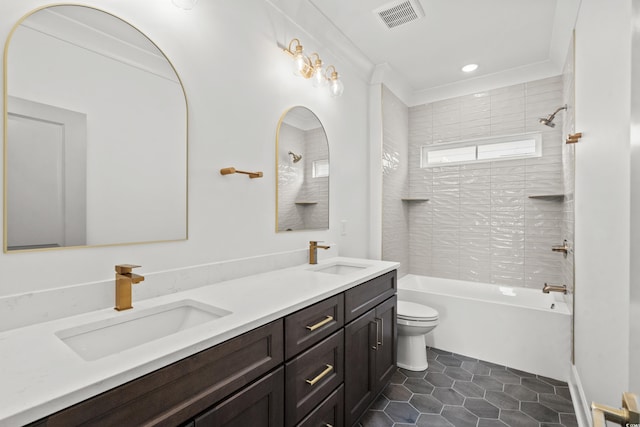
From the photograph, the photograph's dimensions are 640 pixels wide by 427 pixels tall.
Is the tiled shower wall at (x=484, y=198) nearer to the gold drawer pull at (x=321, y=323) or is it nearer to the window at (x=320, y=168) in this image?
the window at (x=320, y=168)

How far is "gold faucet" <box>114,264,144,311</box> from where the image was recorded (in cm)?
113

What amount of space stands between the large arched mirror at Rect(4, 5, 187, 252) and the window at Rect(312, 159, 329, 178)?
1.05 metres

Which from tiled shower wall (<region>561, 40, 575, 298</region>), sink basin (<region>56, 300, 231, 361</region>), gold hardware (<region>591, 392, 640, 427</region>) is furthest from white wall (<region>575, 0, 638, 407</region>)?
sink basin (<region>56, 300, 231, 361</region>)

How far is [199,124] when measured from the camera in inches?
59.8

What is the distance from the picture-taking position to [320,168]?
2.37 meters

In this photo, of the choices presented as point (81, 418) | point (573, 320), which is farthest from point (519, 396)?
point (81, 418)

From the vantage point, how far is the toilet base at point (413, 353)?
246 centimetres

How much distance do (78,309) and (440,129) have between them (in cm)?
352

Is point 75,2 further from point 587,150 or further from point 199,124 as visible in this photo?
point 587,150

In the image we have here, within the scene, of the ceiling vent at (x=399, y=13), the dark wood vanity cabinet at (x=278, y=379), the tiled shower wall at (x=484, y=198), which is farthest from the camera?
the tiled shower wall at (x=484, y=198)

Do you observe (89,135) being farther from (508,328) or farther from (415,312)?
(508,328)

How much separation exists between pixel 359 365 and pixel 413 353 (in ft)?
3.14

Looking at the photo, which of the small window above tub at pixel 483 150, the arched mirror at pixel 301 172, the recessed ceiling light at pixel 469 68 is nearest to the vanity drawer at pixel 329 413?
the arched mirror at pixel 301 172

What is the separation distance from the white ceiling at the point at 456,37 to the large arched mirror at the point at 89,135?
3.71 ft
